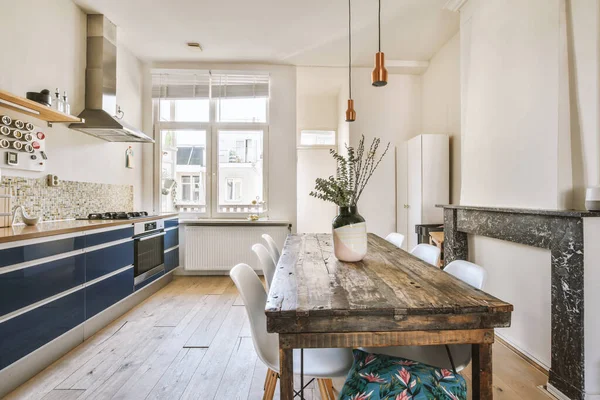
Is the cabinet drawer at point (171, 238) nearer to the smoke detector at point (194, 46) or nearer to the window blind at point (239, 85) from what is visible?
the window blind at point (239, 85)

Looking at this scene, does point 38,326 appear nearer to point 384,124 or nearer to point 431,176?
point 431,176

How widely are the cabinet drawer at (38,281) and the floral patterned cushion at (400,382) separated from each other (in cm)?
197

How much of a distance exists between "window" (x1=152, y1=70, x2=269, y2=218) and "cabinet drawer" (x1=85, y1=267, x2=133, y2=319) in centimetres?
188

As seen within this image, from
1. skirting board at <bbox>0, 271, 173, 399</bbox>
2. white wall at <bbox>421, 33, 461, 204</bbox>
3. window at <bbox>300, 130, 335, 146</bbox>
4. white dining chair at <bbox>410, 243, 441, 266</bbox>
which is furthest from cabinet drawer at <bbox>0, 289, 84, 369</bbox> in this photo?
window at <bbox>300, 130, 335, 146</bbox>

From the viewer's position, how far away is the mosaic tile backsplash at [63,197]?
8.50 ft

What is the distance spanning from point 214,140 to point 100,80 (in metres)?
1.68

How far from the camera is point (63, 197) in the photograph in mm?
3068

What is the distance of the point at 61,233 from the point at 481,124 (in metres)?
3.63

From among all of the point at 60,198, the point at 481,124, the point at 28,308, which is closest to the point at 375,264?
the point at 481,124

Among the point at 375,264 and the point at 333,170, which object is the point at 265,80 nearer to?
the point at 333,170

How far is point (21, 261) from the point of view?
182cm

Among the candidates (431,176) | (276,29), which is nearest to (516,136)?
(431,176)

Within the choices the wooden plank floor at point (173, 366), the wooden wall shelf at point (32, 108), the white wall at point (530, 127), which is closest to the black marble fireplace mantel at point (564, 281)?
the white wall at point (530, 127)

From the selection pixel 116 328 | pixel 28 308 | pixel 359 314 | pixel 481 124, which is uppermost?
pixel 481 124
